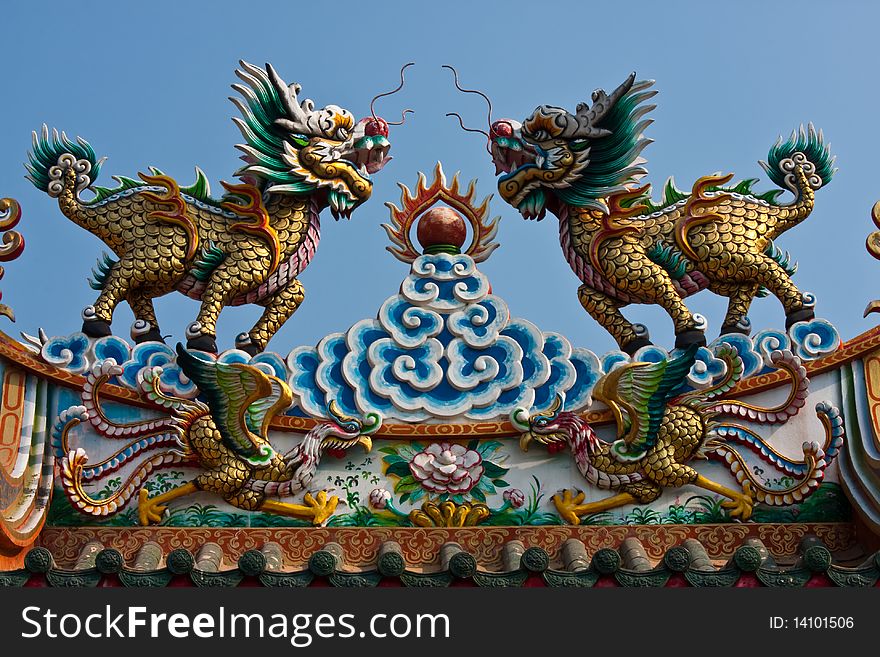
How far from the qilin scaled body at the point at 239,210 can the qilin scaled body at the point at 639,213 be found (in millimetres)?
998

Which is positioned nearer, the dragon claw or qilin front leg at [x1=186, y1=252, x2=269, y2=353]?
the dragon claw

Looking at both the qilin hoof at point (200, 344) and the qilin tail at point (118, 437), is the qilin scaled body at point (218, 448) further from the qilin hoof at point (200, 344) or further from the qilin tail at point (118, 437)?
the qilin hoof at point (200, 344)

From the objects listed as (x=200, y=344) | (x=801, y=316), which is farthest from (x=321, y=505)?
(x=801, y=316)

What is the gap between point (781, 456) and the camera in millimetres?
8047

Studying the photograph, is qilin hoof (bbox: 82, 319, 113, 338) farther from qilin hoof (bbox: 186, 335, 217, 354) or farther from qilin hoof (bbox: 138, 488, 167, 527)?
qilin hoof (bbox: 138, 488, 167, 527)

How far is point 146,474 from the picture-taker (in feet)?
26.3

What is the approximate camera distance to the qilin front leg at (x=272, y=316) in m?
8.52

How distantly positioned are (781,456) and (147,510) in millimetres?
3439

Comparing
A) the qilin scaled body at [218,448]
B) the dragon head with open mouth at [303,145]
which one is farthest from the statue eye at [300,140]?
the qilin scaled body at [218,448]

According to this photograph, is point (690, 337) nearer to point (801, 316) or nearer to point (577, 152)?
point (801, 316)

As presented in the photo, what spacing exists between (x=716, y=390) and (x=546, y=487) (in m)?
1.09

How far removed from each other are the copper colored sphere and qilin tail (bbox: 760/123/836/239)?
1.89m

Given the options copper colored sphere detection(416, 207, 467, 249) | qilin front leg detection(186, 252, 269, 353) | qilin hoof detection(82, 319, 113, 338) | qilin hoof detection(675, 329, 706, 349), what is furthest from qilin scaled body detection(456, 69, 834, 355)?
qilin hoof detection(82, 319, 113, 338)

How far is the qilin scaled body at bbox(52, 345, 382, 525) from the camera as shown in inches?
312
